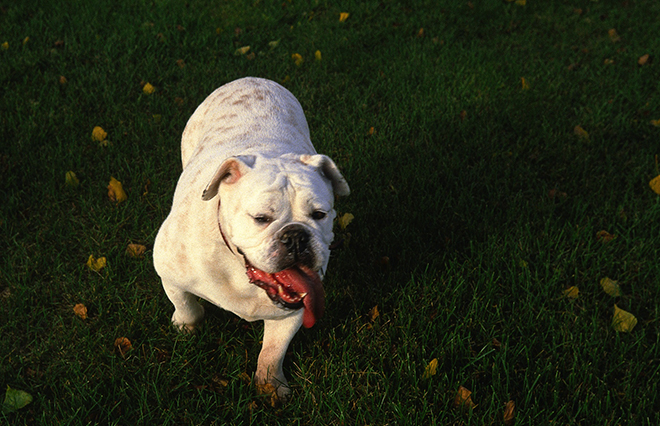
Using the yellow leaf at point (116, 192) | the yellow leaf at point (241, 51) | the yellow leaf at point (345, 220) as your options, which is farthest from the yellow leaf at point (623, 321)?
the yellow leaf at point (241, 51)

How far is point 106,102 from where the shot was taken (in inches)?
192

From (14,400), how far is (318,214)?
1806 millimetres

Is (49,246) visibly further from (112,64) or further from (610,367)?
(610,367)

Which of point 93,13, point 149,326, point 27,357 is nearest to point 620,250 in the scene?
point 149,326

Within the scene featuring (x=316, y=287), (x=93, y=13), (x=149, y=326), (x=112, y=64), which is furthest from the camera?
(x=93, y=13)

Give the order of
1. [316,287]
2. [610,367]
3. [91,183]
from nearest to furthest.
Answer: [316,287] < [610,367] < [91,183]

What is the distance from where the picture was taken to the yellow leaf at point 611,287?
3.25 m

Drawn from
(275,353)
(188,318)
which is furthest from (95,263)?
(275,353)

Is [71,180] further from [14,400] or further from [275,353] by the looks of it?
Result: [275,353]

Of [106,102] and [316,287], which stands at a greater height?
[316,287]

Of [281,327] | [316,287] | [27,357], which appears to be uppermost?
[316,287]

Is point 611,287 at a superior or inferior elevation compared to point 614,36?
inferior

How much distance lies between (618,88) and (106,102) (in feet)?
17.4

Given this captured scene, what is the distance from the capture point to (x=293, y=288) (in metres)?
2.34
